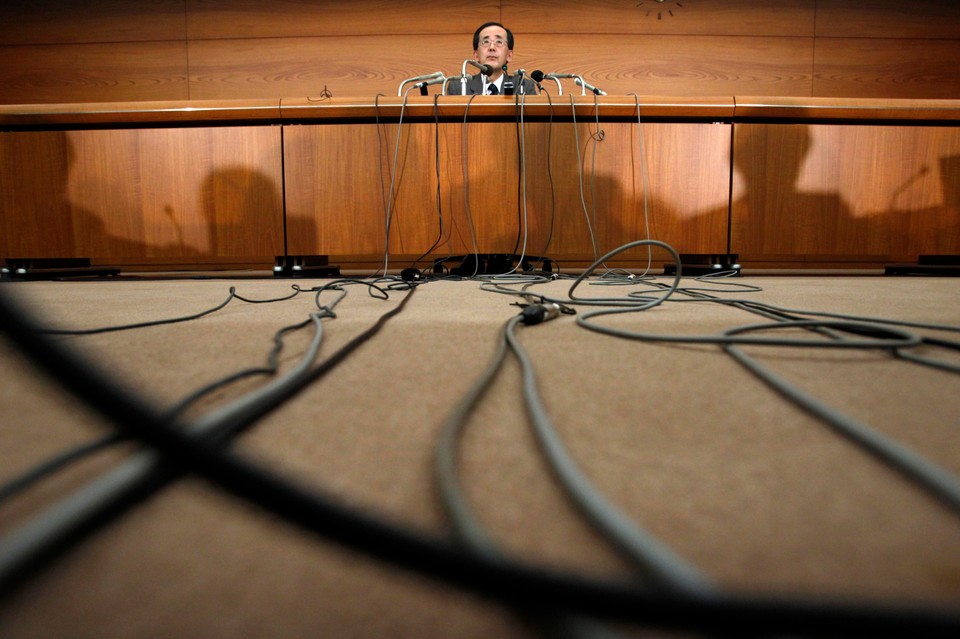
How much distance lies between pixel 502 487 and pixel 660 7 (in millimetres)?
3664

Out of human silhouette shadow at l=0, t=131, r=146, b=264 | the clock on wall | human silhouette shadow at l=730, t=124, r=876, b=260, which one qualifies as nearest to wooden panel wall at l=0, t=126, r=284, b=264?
human silhouette shadow at l=0, t=131, r=146, b=264

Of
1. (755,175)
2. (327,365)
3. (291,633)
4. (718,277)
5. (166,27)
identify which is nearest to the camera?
Result: (291,633)

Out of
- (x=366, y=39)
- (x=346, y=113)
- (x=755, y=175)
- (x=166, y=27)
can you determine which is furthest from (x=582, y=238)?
(x=166, y=27)

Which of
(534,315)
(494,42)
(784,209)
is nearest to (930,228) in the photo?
(784,209)

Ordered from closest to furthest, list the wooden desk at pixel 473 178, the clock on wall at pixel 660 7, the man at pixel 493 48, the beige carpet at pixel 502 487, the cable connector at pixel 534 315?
Answer: the beige carpet at pixel 502 487
the cable connector at pixel 534 315
the wooden desk at pixel 473 178
the man at pixel 493 48
the clock on wall at pixel 660 7

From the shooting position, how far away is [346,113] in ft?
5.52

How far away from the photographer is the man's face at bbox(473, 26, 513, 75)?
8.41 ft

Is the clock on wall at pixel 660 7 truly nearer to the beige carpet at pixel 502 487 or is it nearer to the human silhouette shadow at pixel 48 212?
the human silhouette shadow at pixel 48 212

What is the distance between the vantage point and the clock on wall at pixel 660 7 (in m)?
3.13

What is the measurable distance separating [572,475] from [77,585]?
0.18 metres

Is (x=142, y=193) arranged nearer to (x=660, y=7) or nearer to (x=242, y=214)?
(x=242, y=214)

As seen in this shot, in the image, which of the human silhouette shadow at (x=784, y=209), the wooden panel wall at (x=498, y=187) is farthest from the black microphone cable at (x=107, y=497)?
the human silhouette shadow at (x=784, y=209)

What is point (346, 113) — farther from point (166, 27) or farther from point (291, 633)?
point (166, 27)

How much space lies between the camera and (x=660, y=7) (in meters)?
3.14
